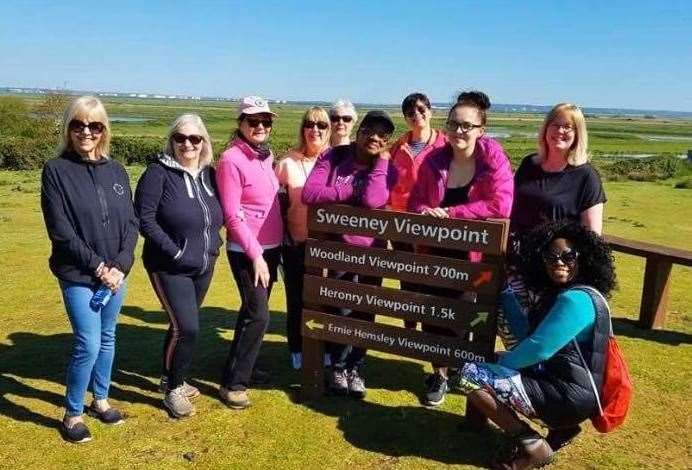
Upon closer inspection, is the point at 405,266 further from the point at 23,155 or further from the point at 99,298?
the point at 23,155

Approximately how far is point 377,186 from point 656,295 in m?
4.14

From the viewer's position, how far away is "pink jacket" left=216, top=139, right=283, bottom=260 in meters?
4.48

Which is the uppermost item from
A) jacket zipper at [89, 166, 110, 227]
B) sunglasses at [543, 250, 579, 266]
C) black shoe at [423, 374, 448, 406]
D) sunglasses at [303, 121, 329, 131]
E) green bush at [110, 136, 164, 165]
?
sunglasses at [303, 121, 329, 131]

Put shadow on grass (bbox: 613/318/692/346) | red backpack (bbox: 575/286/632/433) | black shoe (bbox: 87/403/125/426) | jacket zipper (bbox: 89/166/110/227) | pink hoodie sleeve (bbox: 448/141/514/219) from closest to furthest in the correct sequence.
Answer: red backpack (bbox: 575/286/632/433), jacket zipper (bbox: 89/166/110/227), pink hoodie sleeve (bbox: 448/141/514/219), black shoe (bbox: 87/403/125/426), shadow on grass (bbox: 613/318/692/346)

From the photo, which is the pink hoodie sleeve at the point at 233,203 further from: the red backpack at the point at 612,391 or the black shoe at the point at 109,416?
the red backpack at the point at 612,391

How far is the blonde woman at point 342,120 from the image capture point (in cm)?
554

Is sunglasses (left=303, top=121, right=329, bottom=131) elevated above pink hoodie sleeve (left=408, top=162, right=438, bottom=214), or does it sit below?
above

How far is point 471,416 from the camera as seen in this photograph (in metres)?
4.53

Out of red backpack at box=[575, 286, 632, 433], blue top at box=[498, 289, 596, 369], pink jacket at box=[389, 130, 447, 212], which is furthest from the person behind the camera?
pink jacket at box=[389, 130, 447, 212]

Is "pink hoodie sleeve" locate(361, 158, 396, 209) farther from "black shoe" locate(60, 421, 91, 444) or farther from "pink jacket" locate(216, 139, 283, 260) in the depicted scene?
"black shoe" locate(60, 421, 91, 444)

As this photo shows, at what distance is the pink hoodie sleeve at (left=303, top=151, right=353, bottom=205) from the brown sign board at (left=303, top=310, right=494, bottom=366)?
0.93 metres

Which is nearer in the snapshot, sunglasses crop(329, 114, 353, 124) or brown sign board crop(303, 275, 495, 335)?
brown sign board crop(303, 275, 495, 335)

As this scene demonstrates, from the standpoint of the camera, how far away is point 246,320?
473cm

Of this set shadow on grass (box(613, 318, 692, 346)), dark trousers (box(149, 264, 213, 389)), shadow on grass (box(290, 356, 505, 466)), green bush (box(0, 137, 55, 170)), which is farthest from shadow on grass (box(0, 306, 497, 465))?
green bush (box(0, 137, 55, 170))
